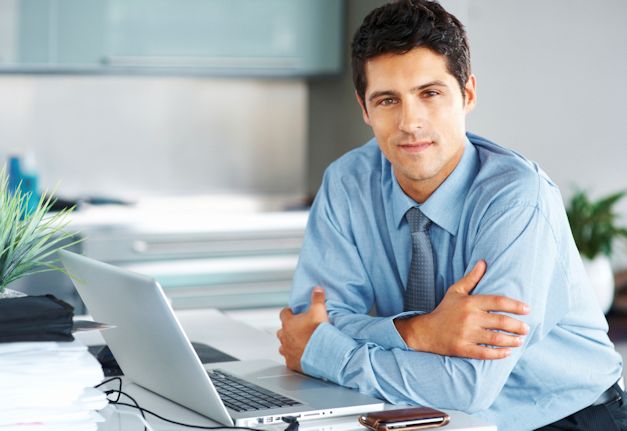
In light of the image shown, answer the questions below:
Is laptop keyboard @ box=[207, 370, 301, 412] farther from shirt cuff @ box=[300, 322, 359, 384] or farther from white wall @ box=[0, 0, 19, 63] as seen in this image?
white wall @ box=[0, 0, 19, 63]

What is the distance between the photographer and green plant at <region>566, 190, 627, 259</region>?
4.18 metres

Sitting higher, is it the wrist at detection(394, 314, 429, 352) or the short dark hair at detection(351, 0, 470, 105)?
the short dark hair at detection(351, 0, 470, 105)

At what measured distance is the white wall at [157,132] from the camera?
443 cm

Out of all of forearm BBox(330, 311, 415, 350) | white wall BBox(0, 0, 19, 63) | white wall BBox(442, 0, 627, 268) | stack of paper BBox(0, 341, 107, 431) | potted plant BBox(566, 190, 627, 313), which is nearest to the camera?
stack of paper BBox(0, 341, 107, 431)

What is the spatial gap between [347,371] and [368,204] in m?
0.48

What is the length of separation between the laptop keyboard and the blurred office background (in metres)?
2.31

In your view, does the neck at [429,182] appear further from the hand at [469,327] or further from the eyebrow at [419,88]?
the hand at [469,327]

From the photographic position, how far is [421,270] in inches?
77.7

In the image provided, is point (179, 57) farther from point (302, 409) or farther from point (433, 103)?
point (302, 409)

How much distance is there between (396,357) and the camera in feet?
5.60

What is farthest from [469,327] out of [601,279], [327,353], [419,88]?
[601,279]

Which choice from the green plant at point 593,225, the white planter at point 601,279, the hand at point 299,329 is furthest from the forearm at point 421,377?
the green plant at point 593,225

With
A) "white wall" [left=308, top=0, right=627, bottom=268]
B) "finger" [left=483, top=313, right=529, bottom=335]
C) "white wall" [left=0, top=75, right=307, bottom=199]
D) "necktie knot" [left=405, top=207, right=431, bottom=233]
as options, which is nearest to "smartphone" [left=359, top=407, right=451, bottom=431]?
"finger" [left=483, top=313, right=529, bottom=335]

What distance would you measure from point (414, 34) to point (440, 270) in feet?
1.56
